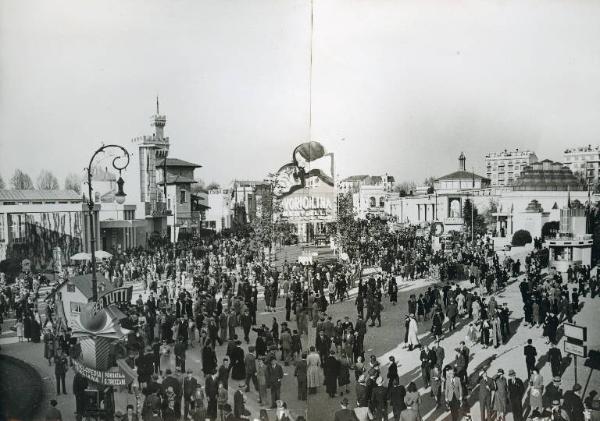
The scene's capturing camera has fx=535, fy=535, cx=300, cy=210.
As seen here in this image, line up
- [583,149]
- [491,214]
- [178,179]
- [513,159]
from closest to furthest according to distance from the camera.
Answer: [178,179]
[583,149]
[513,159]
[491,214]

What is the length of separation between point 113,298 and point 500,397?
6538 millimetres

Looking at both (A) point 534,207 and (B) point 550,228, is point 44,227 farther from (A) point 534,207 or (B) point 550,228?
(A) point 534,207

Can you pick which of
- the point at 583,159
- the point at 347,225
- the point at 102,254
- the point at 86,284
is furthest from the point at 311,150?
the point at 583,159

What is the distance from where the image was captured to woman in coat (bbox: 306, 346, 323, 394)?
8.46 meters

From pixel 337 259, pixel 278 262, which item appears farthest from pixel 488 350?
pixel 278 262

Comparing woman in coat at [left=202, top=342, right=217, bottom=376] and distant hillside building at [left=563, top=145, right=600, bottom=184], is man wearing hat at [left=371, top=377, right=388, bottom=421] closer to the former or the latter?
woman in coat at [left=202, top=342, right=217, bottom=376]

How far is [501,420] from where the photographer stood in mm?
7734

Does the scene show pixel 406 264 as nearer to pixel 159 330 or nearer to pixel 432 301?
pixel 432 301

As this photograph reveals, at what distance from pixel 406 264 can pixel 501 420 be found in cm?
707

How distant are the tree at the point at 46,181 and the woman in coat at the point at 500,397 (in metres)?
7.97

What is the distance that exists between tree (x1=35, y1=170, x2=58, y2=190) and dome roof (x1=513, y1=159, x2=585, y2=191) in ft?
31.1

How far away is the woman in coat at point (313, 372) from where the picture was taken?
27.7 feet

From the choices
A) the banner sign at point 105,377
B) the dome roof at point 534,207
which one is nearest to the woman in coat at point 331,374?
the banner sign at point 105,377

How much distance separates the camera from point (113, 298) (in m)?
9.48
